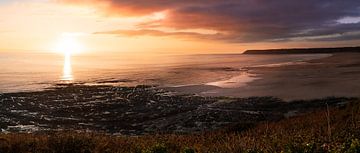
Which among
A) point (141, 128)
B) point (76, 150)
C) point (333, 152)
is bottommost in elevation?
point (141, 128)

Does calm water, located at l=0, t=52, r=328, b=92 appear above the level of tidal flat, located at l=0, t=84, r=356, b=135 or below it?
above

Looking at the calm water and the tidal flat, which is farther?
the calm water

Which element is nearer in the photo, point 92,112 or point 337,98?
point 92,112

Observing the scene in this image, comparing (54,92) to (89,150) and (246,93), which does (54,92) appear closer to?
(246,93)

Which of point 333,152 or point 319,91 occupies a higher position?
point 333,152

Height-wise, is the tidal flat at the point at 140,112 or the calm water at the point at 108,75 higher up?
the calm water at the point at 108,75

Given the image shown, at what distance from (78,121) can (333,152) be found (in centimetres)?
2140

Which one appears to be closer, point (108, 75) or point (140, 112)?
point (140, 112)

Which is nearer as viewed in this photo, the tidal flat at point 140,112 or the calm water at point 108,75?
the tidal flat at point 140,112

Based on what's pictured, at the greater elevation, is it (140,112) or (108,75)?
(108,75)

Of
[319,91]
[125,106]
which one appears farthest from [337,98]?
[125,106]

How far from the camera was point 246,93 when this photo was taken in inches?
1460

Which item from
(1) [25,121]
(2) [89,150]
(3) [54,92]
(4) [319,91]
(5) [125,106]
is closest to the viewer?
(2) [89,150]

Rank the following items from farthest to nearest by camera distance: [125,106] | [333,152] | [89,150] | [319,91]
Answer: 1. [319,91]
2. [125,106]
3. [89,150]
4. [333,152]
